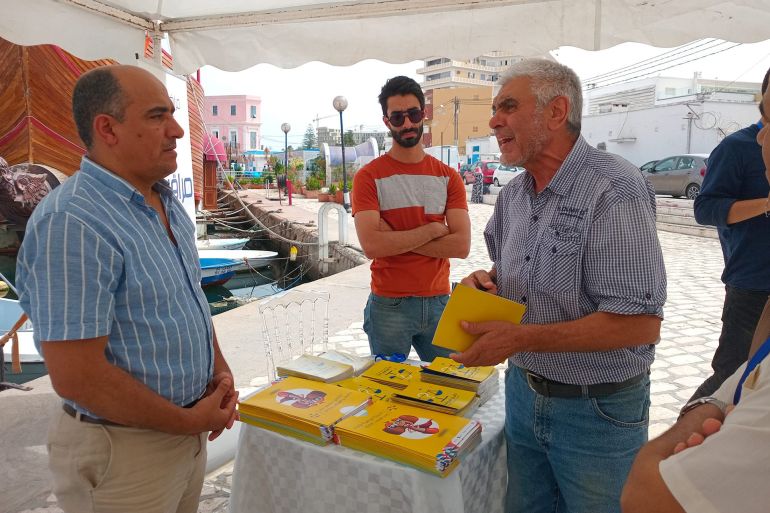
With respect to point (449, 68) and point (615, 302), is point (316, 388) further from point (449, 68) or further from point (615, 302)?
point (449, 68)

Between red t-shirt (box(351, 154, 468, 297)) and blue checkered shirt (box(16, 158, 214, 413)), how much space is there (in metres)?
1.18

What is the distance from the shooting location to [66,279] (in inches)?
51.6

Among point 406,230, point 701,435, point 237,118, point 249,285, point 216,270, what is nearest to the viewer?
point 701,435

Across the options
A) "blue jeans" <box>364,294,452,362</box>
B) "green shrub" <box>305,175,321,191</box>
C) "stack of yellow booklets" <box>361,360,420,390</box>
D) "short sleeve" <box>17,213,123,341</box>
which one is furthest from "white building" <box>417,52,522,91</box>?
"short sleeve" <box>17,213,123,341</box>

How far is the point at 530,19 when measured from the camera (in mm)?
3055

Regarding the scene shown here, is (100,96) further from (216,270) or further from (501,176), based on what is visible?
(501,176)

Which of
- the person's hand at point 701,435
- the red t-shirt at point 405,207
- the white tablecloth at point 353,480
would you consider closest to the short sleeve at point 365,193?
the red t-shirt at point 405,207

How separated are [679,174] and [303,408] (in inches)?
836

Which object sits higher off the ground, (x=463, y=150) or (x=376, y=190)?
(x=463, y=150)

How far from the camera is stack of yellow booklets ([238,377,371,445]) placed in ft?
5.36

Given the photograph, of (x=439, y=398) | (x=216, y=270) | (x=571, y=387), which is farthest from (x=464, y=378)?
(x=216, y=270)

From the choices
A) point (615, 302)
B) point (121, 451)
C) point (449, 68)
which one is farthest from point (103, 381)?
point (449, 68)

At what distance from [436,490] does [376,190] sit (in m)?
1.68

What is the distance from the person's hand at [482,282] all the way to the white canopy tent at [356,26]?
1.84 metres
